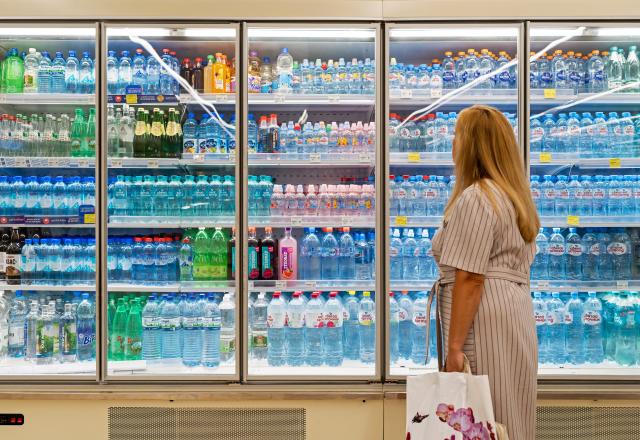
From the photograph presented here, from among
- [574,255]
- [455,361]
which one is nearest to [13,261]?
[455,361]

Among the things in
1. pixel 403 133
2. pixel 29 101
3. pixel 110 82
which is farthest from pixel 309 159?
pixel 29 101

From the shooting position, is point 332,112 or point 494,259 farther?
point 332,112

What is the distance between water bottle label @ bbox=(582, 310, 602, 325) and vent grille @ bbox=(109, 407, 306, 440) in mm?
1800

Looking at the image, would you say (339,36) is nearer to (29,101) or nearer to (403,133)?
(403,133)

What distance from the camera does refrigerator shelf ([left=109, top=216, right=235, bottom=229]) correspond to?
2.90 metres

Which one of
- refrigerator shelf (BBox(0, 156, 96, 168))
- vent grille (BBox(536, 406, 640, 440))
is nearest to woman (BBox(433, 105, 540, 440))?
vent grille (BBox(536, 406, 640, 440))

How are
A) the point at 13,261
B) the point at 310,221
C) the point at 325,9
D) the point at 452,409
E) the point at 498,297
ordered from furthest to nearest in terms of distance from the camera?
the point at 13,261
the point at 310,221
the point at 325,9
the point at 498,297
the point at 452,409

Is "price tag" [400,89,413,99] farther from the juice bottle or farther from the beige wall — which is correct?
the juice bottle

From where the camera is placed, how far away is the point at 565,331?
10.3 ft

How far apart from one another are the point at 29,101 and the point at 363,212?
2.07 meters

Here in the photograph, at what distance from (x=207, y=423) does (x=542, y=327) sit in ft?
6.86

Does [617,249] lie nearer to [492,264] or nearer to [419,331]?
[419,331]

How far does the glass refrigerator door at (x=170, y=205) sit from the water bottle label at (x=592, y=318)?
216 cm

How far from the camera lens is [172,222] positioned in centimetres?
293
